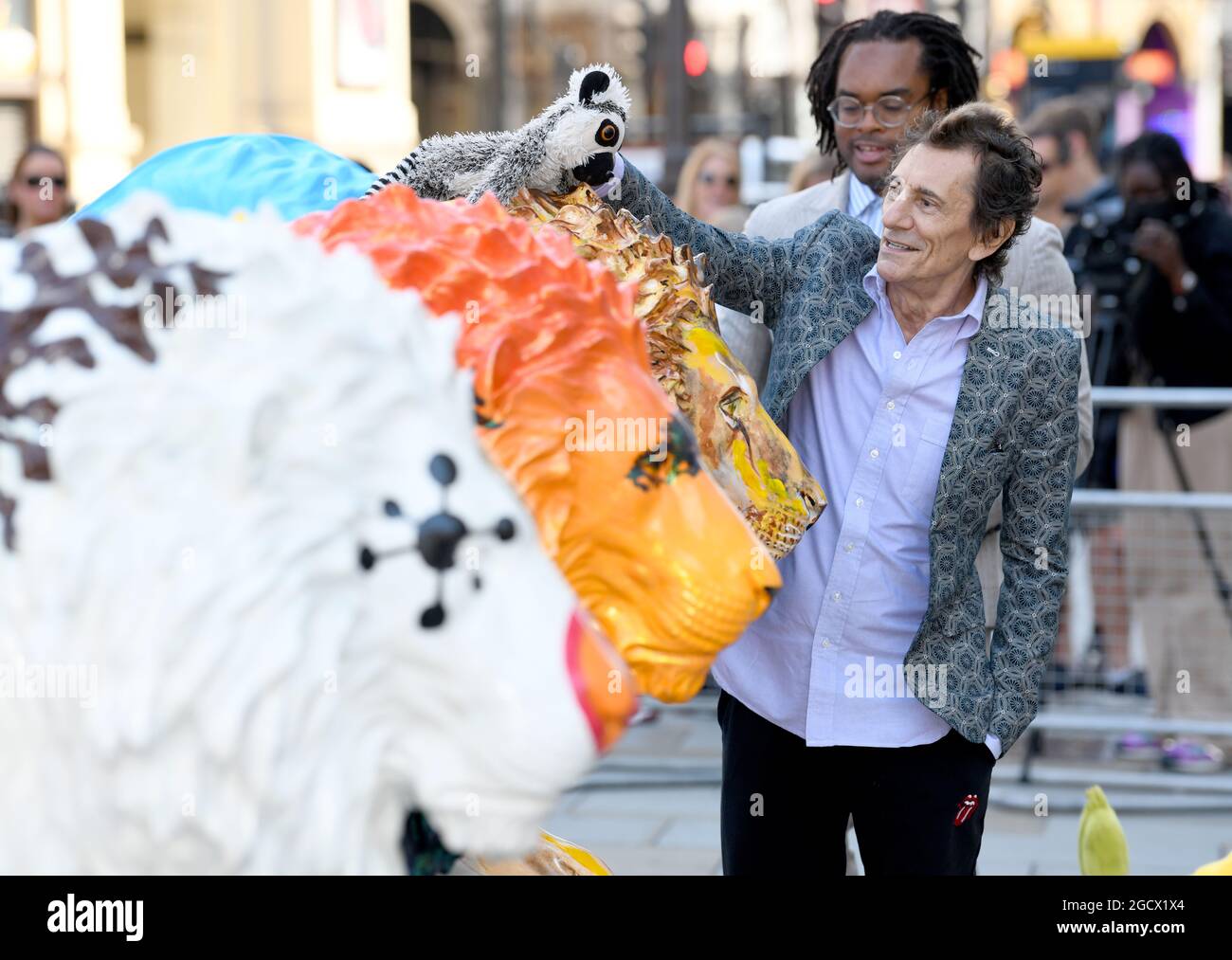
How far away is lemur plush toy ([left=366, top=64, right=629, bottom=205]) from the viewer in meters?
1.72

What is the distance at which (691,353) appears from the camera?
68.1 inches

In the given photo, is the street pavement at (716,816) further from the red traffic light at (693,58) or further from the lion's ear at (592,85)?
the red traffic light at (693,58)

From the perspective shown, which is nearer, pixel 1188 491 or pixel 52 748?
pixel 52 748

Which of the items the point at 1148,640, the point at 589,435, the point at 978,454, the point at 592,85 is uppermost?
the point at 592,85

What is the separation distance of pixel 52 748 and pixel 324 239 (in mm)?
505

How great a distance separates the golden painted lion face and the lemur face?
0.12ft

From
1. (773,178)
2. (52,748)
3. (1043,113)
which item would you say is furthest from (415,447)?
(773,178)

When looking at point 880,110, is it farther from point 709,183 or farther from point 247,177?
point 709,183

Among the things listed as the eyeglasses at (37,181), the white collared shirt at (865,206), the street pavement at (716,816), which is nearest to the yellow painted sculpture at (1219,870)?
the white collared shirt at (865,206)

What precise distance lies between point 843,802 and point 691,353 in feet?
3.59

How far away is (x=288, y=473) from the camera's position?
1.23 metres

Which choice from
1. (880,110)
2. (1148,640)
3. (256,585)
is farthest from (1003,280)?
(1148,640)
